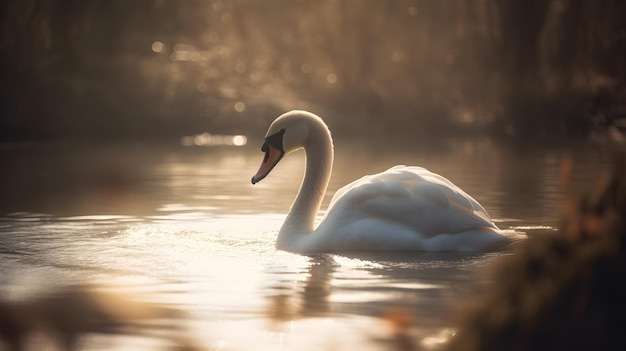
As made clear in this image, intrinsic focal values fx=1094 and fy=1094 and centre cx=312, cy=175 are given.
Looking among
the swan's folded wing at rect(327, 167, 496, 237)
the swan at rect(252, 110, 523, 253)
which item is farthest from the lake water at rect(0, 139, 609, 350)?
the swan's folded wing at rect(327, 167, 496, 237)

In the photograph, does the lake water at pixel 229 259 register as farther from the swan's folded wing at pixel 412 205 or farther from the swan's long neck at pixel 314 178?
the swan's long neck at pixel 314 178

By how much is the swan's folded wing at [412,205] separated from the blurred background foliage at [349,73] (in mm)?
19542

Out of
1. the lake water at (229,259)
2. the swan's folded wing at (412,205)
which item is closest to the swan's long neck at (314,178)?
the lake water at (229,259)

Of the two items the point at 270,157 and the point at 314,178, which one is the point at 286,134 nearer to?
the point at 270,157

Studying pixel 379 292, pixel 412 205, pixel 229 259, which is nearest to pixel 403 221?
pixel 412 205

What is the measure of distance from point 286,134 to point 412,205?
5.60 ft

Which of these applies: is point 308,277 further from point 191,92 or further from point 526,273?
point 191,92

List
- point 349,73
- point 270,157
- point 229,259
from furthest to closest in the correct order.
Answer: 1. point 349,73
2. point 270,157
3. point 229,259

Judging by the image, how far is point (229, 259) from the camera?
8031 millimetres

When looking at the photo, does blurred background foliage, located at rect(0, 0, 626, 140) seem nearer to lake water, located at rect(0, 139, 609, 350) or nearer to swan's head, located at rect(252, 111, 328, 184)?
lake water, located at rect(0, 139, 609, 350)

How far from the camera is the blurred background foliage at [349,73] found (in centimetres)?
2795

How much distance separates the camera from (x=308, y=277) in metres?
7.20

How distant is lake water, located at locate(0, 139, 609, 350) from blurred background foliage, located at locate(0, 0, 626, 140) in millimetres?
9919

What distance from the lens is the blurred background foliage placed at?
2795cm
